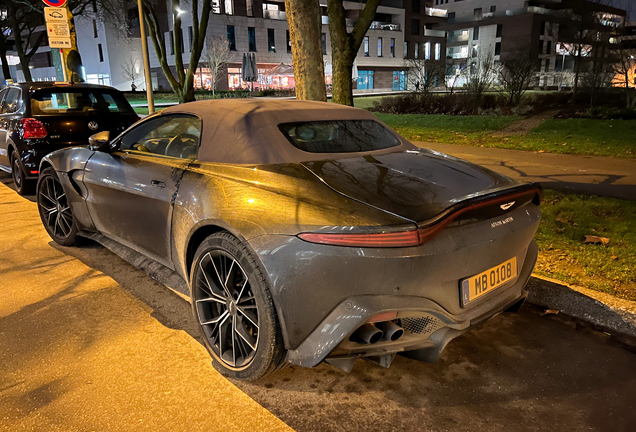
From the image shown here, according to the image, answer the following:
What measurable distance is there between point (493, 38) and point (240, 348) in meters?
79.5

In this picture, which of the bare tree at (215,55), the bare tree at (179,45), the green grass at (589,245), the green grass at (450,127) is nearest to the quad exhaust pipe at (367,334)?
the green grass at (589,245)

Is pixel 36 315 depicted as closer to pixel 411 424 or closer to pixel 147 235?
pixel 147 235

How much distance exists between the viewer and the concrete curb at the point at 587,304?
3281 mm

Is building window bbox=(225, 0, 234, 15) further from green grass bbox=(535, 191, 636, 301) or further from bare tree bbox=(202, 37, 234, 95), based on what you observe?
green grass bbox=(535, 191, 636, 301)

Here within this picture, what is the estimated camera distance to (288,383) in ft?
8.98

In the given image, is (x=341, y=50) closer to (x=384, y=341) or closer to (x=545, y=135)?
(x=545, y=135)

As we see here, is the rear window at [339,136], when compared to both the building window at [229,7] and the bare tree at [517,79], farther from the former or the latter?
the building window at [229,7]

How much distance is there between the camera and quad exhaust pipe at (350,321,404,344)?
7.46ft

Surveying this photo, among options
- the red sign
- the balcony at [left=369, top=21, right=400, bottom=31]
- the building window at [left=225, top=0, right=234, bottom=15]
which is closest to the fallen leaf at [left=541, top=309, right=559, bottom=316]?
the red sign

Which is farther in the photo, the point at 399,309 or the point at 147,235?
the point at 147,235

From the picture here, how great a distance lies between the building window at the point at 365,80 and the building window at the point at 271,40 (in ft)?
43.0

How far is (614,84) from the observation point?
662 inches

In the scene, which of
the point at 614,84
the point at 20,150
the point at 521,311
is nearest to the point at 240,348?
the point at 521,311

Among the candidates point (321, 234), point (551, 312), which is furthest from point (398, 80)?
point (321, 234)
